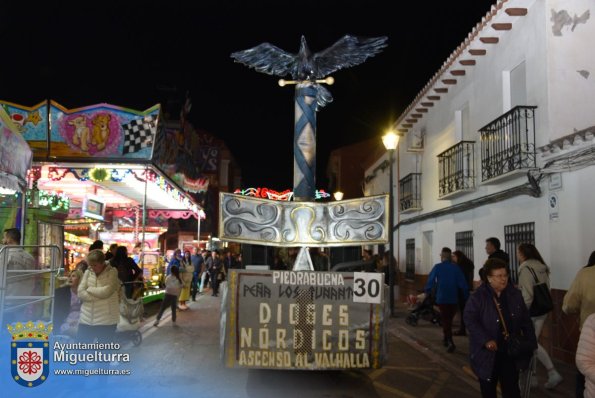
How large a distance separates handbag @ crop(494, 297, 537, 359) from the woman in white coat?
4.28 m

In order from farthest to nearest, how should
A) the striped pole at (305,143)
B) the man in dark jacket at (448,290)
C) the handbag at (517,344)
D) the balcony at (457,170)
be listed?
the balcony at (457,170), the man in dark jacket at (448,290), the striped pole at (305,143), the handbag at (517,344)

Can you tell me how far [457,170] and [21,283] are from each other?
10454mm

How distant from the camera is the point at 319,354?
6477 mm

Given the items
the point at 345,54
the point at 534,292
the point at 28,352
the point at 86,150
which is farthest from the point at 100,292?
the point at 86,150

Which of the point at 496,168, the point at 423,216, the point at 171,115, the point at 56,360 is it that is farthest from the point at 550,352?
the point at 171,115

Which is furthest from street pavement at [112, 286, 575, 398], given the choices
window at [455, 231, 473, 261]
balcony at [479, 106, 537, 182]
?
window at [455, 231, 473, 261]

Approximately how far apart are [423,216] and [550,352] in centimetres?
908

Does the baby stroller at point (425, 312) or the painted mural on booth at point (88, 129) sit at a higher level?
the painted mural on booth at point (88, 129)

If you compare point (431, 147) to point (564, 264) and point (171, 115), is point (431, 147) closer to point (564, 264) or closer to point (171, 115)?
point (564, 264)

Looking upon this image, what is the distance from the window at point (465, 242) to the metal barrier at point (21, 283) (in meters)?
9.51

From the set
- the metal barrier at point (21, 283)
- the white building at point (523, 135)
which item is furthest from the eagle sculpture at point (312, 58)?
the metal barrier at point (21, 283)

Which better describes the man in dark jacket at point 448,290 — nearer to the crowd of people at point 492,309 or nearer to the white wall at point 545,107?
the crowd of people at point 492,309

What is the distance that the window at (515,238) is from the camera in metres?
10.5

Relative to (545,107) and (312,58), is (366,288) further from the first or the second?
(545,107)
